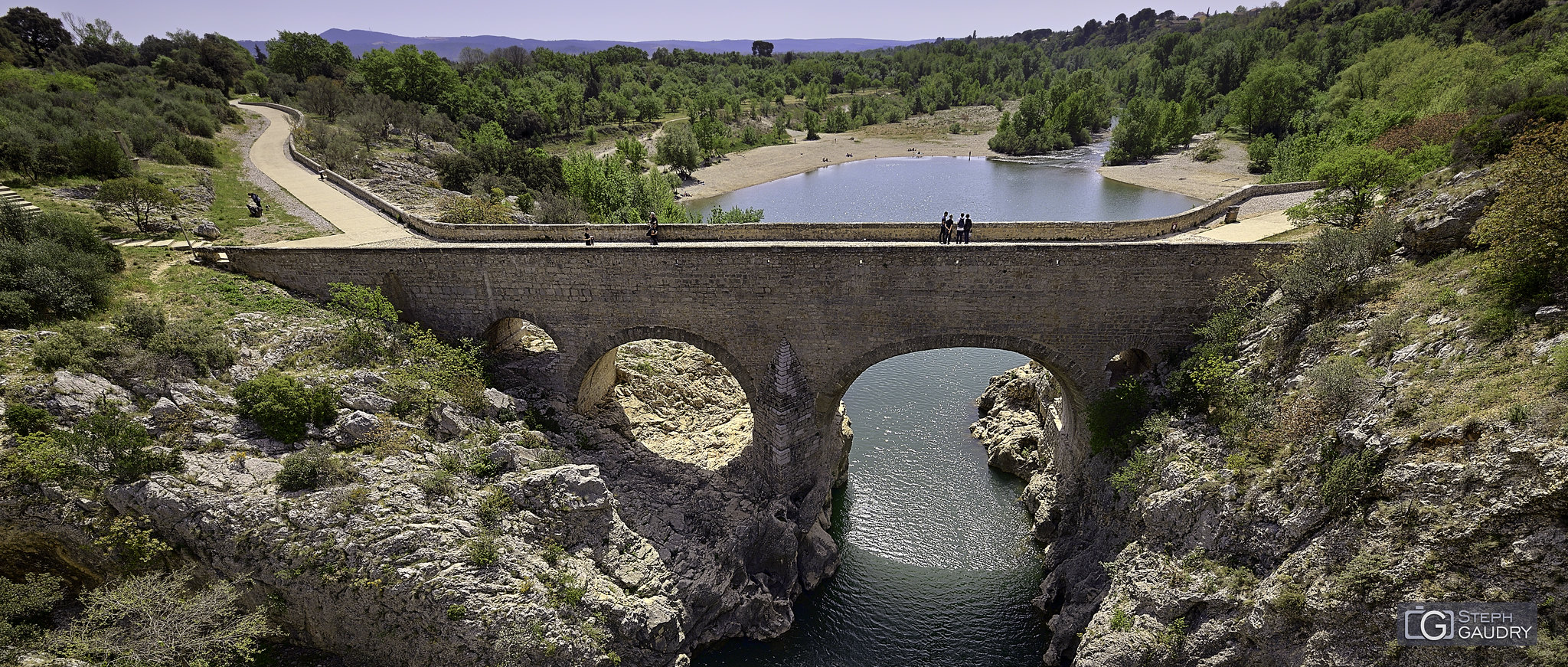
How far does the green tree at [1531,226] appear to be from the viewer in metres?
9.80

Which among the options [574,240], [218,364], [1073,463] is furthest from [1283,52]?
[218,364]

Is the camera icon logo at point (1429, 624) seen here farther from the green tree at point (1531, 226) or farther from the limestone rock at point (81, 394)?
the limestone rock at point (81, 394)

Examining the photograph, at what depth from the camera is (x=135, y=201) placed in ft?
59.5

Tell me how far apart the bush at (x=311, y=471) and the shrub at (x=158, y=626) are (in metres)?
1.97

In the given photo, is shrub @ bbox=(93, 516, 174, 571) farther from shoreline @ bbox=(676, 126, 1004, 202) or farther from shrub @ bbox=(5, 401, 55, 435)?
shoreline @ bbox=(676, 126, 1004, 202)

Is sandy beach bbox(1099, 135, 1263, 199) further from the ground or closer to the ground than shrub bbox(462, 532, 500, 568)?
further from the ground

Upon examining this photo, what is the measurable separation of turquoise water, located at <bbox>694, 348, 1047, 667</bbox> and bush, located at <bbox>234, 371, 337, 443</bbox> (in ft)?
34.6

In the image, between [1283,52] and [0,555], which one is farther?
[1283,52]

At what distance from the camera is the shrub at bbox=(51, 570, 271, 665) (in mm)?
10562

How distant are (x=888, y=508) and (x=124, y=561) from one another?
58.8ft

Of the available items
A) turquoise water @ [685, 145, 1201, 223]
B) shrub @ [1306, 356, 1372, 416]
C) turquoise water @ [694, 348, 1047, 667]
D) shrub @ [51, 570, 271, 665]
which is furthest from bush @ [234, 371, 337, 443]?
turquoise water @ [685, 145, 1201, 223]

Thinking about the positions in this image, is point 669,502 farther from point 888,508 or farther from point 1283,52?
point 1283,52

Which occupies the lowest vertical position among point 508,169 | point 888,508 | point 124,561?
point 888,508

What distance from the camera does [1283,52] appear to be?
6981cm
